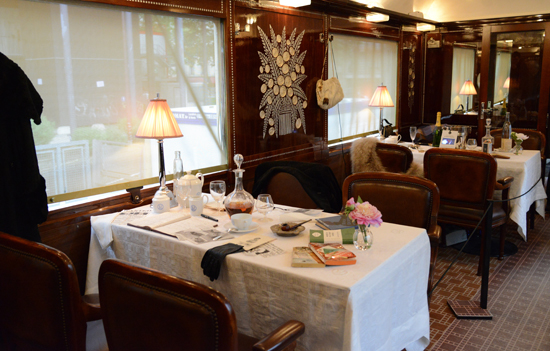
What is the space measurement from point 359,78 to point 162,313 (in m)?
5.09

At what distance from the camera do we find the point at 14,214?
2367 millimetres

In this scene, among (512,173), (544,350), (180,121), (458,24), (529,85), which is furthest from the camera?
(458,24)

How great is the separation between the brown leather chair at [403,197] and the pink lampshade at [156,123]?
116 centimetres

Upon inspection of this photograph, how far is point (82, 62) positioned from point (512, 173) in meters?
3.51

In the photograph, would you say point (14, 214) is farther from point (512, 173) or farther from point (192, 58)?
point (512, 173)

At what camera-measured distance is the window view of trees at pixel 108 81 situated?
2715 mm

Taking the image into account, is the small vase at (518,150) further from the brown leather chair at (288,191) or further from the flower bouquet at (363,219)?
the flower bouquet at (363,219)

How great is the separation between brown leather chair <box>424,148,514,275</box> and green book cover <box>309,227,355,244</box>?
180cm

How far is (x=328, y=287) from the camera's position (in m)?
1.80

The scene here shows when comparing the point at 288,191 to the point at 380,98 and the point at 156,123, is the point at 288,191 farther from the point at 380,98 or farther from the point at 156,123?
the point at 380,98

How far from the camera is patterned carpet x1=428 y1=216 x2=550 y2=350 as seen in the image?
2865 millimetres

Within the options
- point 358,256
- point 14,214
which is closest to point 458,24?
point 358,256

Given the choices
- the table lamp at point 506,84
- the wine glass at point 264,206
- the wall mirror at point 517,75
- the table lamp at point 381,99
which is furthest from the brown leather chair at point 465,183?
the table lamp at point 506,84

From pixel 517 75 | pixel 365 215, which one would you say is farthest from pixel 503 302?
pixel 517 75
